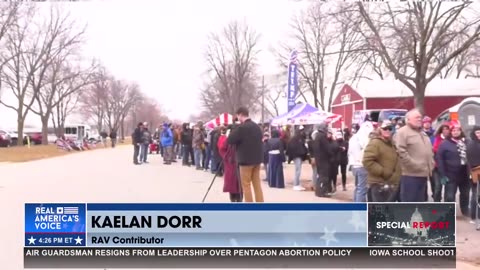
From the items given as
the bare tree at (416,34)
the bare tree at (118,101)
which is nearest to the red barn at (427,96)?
the bare tree at (416,34)

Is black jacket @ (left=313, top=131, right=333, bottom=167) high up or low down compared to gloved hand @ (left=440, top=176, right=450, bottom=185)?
up

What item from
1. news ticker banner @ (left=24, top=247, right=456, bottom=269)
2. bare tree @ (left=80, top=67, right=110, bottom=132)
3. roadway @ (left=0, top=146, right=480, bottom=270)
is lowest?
roadway @ (left=0, top=146, right=480, bottom=270)

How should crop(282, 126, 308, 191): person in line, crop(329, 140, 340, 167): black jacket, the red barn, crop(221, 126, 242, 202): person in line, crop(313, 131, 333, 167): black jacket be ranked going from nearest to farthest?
crop(221, 126, 242, 202): person in line, crop(313, 131, 333, 167): black jacket, crop(329, 140, 340, 167): black jacket, crop(282, 126, 308, 191): person in line, the red barn

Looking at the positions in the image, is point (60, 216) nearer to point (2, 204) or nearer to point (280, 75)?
point (2, 204)

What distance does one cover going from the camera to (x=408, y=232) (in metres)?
5.18

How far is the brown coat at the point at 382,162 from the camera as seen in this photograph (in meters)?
7.22

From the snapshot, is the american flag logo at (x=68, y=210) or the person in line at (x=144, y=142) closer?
the american flag logo at (x=68, y=210)

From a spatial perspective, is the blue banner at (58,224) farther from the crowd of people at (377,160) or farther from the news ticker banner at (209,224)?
the crowd of people at (377,160)

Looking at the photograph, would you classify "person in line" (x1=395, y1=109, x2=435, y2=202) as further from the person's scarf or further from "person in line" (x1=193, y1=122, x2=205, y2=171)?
"person in line" (x1=193, y1=122, x2=205, y2=171)

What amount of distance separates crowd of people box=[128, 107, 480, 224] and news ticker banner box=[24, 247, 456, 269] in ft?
6.31

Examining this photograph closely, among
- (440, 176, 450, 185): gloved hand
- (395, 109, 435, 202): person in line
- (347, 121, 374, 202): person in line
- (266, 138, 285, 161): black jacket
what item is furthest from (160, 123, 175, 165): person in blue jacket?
(395, 109, 435, 202): person in line

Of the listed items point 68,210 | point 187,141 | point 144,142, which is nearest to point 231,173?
point 68,210

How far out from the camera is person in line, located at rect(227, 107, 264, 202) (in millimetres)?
9234

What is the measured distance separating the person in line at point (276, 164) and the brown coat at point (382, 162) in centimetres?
753
